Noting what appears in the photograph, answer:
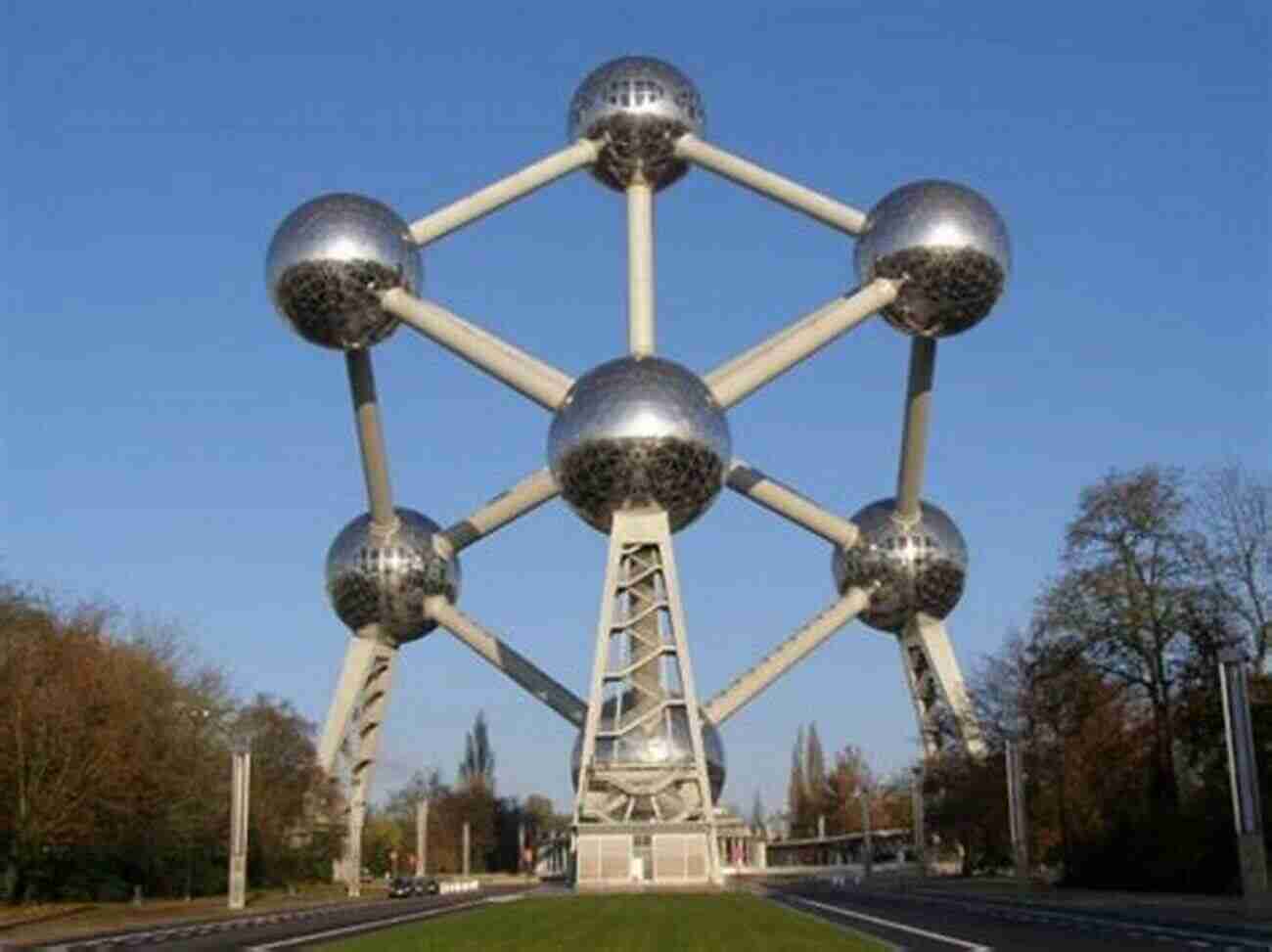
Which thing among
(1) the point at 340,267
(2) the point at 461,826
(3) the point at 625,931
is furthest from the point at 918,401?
(2) the point at 461,826

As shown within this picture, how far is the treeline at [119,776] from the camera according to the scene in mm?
33688

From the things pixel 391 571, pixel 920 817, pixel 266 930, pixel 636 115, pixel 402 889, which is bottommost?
pixel 266 930

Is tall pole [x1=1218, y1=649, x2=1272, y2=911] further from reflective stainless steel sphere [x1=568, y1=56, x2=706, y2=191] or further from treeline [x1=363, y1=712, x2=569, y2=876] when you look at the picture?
treeline [x1=363, y1=712, x2=569, y2=876]

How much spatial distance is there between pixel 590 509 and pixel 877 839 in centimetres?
5632

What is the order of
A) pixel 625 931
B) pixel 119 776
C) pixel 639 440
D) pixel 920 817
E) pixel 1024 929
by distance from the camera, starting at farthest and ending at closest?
pixel 920 817 < pixel 639 440 < pixel 119 776 < pixel 1024 929 < pixel 625 931

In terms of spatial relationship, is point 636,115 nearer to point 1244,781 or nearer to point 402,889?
point 402,889

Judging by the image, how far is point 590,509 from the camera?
141ft

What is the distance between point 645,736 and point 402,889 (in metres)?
10.2

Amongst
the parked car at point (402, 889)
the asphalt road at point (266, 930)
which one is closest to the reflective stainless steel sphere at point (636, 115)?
the parked car at point (402, 889)

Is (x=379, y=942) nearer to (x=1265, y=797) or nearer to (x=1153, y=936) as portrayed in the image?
(x=1153, y=936)

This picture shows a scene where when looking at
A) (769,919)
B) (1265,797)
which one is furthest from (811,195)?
(769,919)

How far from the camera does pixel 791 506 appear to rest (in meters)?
51.4

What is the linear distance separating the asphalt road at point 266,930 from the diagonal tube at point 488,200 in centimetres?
1969

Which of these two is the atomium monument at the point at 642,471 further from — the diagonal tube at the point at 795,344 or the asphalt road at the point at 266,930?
the asphalt road at the point at 266,930
